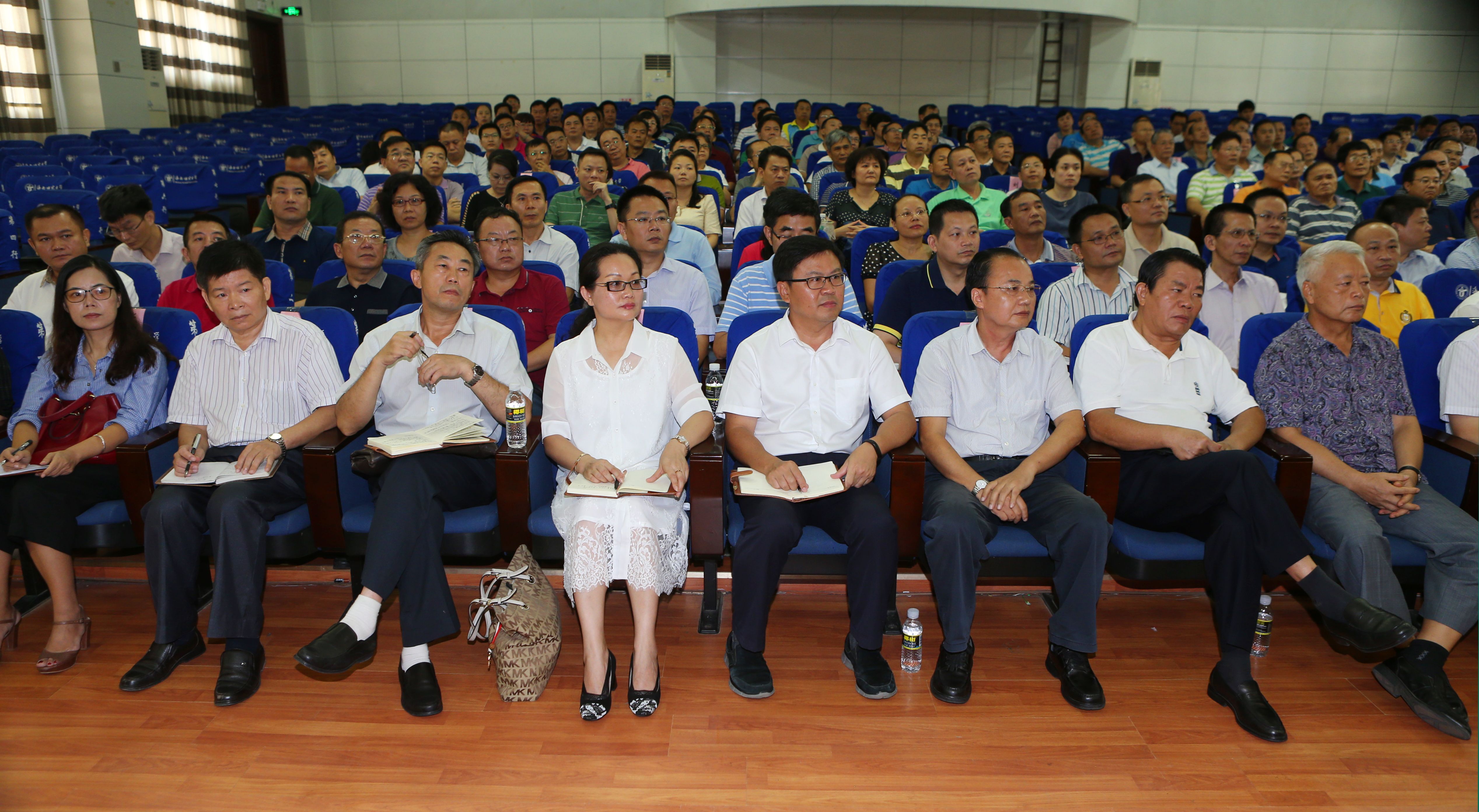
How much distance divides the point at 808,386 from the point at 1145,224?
2.26 meters

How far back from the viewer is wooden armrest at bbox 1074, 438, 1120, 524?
2.31 metres

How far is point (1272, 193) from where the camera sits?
12.5 feet

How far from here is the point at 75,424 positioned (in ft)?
8.43

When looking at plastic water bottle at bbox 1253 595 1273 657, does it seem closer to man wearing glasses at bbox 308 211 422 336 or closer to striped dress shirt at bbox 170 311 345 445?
striped dress shirt at bbox 170 311 345 445

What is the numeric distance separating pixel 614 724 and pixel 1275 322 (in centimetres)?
229

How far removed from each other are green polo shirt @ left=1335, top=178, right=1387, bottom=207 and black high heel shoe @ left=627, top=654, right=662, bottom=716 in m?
6.29

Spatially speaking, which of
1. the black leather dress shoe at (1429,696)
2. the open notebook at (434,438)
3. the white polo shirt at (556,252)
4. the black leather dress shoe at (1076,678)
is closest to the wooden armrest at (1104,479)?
the black leather dress shoe at (1076,678)

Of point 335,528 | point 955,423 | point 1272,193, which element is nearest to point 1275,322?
point 955,423

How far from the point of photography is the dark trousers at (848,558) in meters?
2.25

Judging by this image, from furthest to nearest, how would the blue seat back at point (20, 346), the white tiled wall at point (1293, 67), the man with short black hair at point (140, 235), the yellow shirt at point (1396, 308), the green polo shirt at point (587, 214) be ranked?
1. the white tiled wall at point (1293, 67)
2. the green polo shirt at point (587, 214)
3. the man with short black hair at point (140, 235)
4. the yellow shirt at point (1396, 308)
5. the blue seat back at point (20, 346)

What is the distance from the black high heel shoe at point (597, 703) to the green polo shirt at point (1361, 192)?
6373 mm

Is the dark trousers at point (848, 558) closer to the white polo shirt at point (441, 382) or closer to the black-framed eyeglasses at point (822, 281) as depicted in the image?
the black-framed eyeglasses at point (822, 281)

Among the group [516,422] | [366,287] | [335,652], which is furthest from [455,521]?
[366,287]

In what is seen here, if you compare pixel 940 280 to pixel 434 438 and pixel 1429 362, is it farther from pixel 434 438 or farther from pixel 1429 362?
pixel 434 438
